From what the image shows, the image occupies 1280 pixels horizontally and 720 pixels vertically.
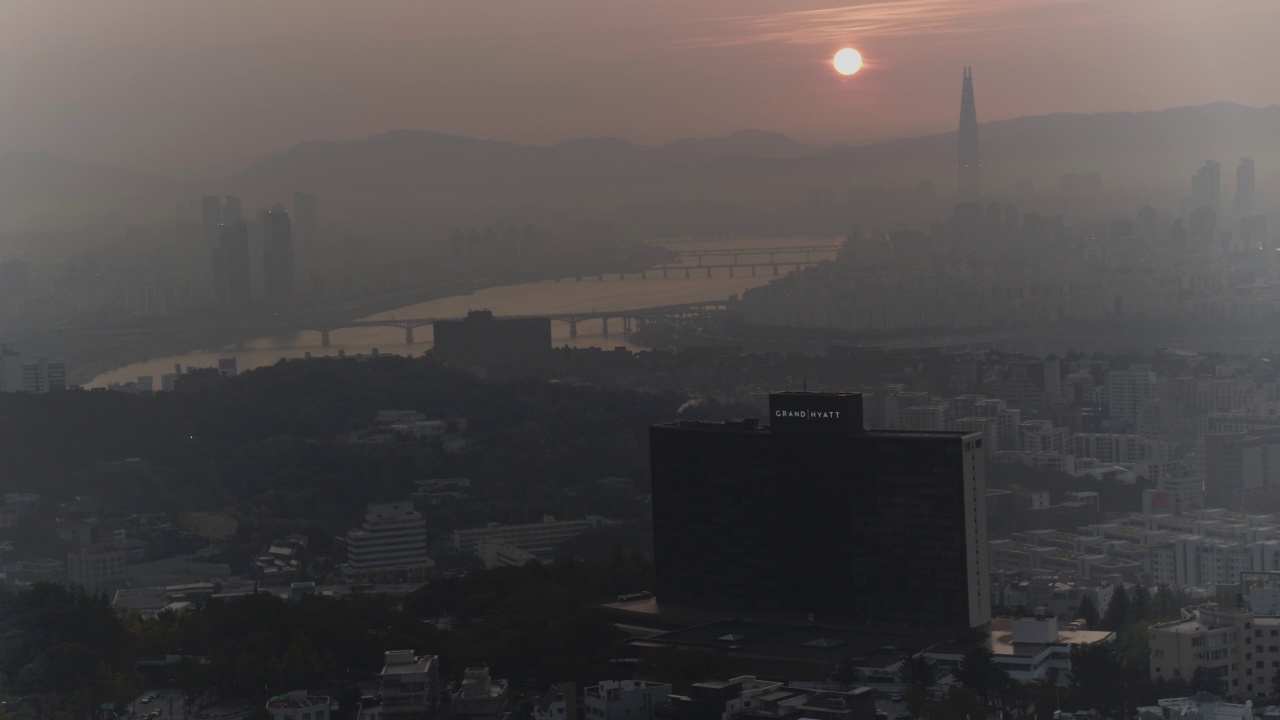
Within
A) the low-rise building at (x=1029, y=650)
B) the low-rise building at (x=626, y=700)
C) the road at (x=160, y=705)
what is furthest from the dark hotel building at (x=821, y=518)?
the road at (x=160, y=705)

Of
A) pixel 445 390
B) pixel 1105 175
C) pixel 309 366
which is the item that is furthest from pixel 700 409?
pixel 1105 175

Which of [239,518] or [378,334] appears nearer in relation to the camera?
[239,518]

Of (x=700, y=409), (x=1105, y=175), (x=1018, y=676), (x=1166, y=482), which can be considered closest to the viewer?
(x=1018, y=676)

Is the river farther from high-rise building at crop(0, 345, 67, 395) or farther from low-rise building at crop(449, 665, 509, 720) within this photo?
low-rise building at crop(449, 665, 509, 720)

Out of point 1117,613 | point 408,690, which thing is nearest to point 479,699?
point 408,690

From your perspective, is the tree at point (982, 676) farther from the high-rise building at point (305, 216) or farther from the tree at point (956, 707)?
the high-rise building at point (305, 216)

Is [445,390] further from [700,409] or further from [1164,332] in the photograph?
[1164,332]

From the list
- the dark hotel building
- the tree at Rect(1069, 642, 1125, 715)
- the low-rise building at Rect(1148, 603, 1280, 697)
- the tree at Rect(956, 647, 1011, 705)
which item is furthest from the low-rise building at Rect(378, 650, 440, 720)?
the low-rise building at Rect(1148, 603, 1280, 697)

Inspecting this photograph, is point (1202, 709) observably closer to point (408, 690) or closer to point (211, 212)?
point (408, 690)
